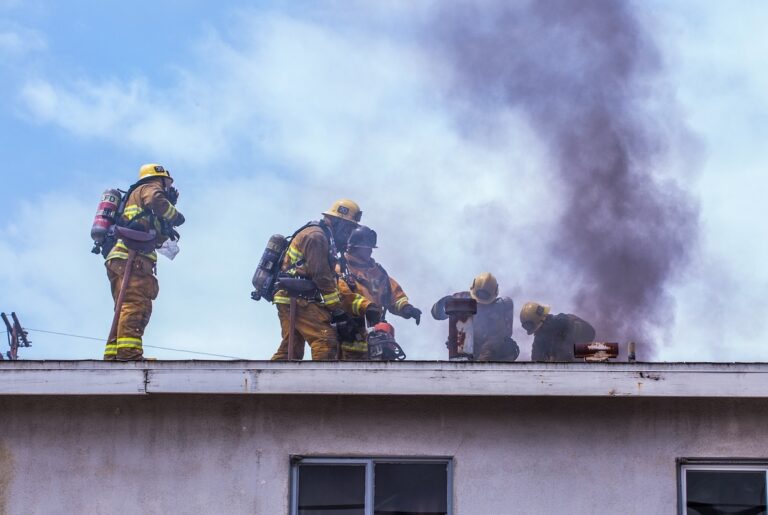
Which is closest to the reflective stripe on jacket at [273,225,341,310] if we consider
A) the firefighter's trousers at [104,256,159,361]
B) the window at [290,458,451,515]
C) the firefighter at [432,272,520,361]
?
the firefighter's trousers at [104,256,159,361]

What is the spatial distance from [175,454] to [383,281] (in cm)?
530

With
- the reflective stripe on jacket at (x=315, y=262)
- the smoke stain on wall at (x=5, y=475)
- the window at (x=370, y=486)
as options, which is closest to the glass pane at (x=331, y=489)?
the window at (x=370, y=486)

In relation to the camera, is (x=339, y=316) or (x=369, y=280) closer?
(x=339, y=316)

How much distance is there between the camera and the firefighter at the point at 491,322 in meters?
13.1

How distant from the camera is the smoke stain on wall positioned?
7438 mm

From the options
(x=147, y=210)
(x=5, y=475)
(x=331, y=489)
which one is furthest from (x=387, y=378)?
(x=147, y=210)

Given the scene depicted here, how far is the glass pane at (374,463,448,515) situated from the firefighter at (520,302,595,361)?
5733 mm

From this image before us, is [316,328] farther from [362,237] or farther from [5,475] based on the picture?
[5,475]

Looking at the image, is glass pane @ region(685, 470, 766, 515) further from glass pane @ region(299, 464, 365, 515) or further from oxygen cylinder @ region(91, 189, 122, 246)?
oxygen cylinder @ region(91, 189, 122, 246)

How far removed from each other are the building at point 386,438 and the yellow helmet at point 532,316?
6828 mm

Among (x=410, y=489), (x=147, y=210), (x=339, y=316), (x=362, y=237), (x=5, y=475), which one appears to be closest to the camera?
(x=410, y=489)

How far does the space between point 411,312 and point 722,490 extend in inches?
215

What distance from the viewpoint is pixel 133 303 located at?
10773 mm

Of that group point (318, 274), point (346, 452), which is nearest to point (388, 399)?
point (346, 452)
